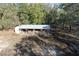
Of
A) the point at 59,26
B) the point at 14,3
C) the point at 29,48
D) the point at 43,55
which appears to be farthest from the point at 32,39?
the point at 14,3

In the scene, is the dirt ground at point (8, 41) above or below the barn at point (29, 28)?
below

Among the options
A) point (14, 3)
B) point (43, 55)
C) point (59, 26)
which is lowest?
point (43, 55)

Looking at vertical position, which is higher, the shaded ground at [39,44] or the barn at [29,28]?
the barn at [29,28]

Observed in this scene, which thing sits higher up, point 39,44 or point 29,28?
point 29,28

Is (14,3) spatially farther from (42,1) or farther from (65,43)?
(65,43)

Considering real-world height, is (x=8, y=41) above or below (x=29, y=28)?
below

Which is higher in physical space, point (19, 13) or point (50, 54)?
point (19, 13)

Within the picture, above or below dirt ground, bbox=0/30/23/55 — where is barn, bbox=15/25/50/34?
above

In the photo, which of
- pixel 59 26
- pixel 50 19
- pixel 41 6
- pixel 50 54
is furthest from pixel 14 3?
pixel 50 54

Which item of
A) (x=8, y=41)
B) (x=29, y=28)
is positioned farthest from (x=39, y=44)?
(x=8, y=41)

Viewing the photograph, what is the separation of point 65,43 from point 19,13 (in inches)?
22.0

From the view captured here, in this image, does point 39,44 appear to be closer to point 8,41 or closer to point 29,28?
point 29,28

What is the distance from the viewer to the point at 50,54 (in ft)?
5.16

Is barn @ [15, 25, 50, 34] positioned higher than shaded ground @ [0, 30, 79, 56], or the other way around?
barn @ [15, 25, 50, 34]
